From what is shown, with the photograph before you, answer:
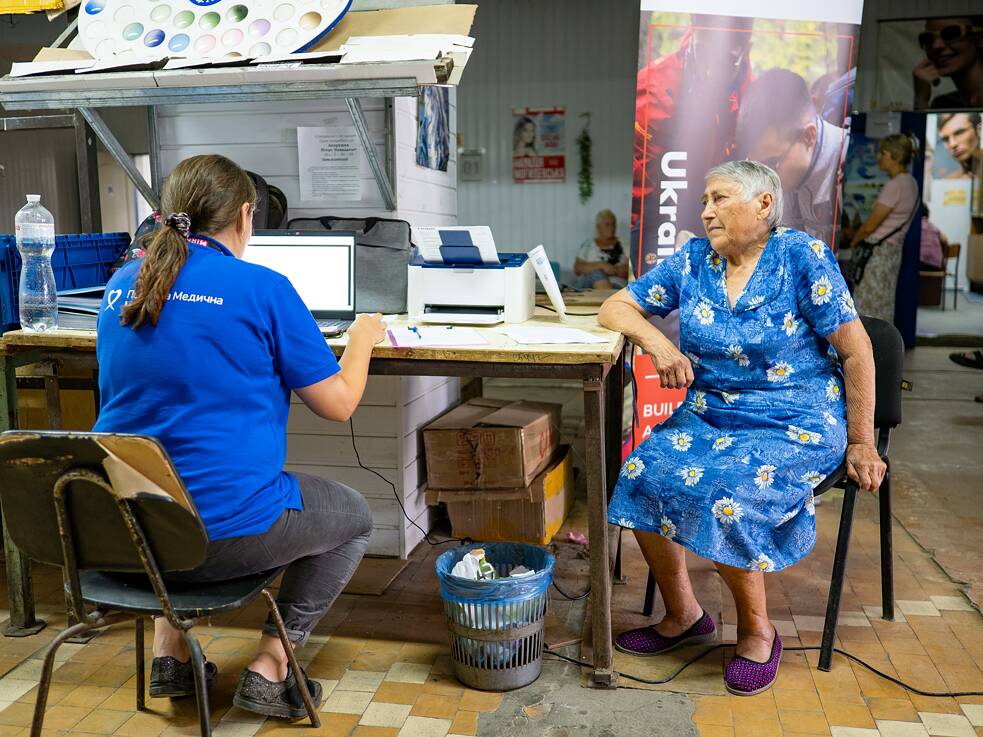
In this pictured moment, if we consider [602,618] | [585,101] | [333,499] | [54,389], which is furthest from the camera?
[585,101]

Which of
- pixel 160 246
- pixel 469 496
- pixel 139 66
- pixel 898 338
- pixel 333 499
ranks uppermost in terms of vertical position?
pixel 139 66

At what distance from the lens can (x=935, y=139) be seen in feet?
40.3

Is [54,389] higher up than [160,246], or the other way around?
[160,246]

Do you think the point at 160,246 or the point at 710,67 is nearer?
the point at 160,246

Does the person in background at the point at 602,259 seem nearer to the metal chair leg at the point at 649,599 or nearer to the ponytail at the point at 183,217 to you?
the metal chair leg at the point at 649,599

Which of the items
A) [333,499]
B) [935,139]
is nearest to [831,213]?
[333,499]

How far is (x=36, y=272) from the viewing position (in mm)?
2705

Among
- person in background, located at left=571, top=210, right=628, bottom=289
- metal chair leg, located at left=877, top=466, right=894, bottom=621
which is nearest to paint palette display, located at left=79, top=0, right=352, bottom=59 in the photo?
metal chair leg, located at left=877, top=466, right=894, bottom=621

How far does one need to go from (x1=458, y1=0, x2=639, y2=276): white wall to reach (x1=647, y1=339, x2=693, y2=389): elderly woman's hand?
5.54 metres

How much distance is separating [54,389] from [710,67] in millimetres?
2667

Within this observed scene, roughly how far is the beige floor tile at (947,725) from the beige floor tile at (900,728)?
2 centimetres

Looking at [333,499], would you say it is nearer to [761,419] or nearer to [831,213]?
[761,419]

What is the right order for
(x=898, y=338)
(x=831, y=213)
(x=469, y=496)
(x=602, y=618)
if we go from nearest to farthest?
(x=602, y=618) → (x=898, y=338) → (x=469, y=496) → (x=831, y=213)

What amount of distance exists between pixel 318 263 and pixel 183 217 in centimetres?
99
